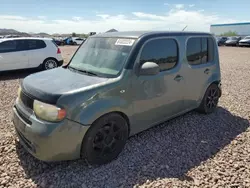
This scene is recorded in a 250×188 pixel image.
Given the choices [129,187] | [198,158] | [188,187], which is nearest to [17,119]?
[129,187]

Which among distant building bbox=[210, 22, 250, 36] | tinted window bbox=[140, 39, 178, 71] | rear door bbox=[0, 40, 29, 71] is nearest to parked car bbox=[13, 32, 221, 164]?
tinted window bbox=[140, 39, 178, 71]

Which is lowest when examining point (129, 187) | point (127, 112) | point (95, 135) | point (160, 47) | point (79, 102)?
point (129, 187)

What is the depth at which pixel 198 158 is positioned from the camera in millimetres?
3314

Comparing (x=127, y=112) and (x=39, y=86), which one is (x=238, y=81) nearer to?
(x=127, y=112)

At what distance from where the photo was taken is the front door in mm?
3380

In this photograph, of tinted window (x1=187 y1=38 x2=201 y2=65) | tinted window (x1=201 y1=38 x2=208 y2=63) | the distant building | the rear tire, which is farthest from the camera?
the distant building

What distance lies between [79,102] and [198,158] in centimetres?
195

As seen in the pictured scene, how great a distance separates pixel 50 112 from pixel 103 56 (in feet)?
4.26

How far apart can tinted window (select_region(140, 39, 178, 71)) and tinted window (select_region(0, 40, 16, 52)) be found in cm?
740

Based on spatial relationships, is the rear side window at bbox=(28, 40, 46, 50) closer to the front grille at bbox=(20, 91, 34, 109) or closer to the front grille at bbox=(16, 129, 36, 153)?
the front grille at bbox=(20, 91, 34, 109)

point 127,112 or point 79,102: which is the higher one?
point 79,102

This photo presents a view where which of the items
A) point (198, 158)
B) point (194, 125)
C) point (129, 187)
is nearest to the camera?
point (129, 187)

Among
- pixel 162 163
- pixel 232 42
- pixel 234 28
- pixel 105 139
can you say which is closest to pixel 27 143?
pixel 105 139

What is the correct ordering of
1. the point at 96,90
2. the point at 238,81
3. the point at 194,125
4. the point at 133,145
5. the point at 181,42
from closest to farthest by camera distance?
the point at 96,90 < the point at 133,145 < the point at 181,42 < the point at 194,125 < the point at 238,81
